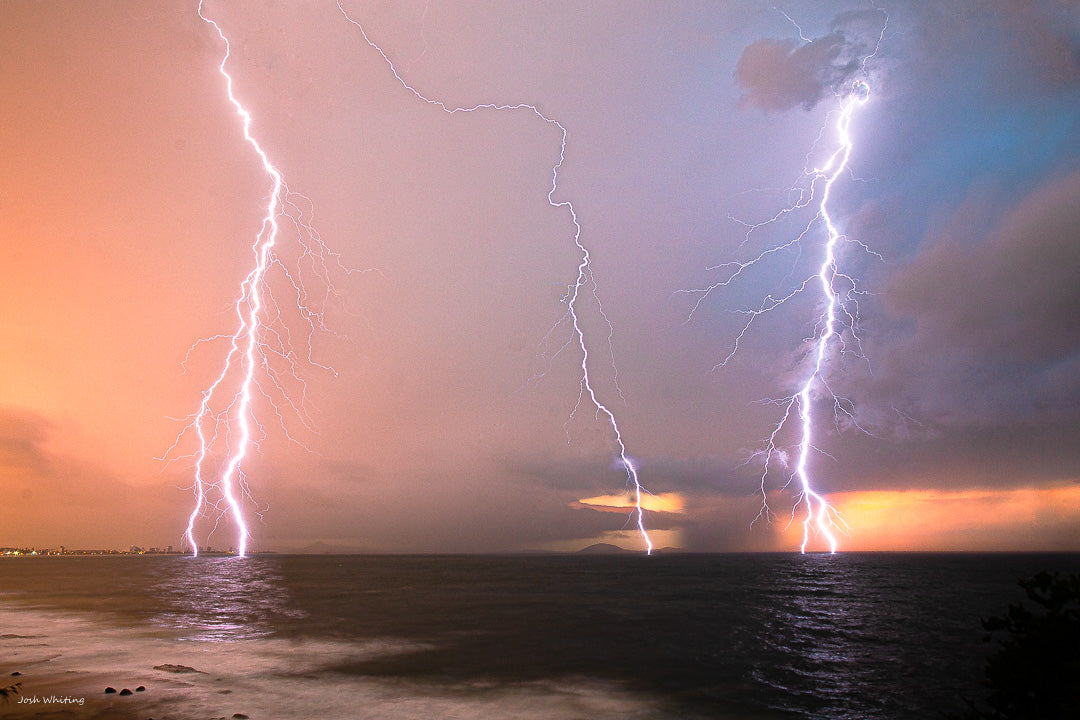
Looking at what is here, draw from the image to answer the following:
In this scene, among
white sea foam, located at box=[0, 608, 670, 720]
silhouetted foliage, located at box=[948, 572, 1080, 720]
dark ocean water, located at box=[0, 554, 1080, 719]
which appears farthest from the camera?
dark ocean water, located at box=[0, 554, 1080, 719]

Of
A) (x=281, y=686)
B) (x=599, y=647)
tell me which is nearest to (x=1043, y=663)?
(x=281, y=686)

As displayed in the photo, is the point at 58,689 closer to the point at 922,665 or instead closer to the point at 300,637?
the point at 300,637

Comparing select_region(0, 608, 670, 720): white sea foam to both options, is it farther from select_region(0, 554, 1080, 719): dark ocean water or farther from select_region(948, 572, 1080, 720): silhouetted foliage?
select_region(948, 572, 1080, 720): silhouetted foliage

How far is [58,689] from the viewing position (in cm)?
1145

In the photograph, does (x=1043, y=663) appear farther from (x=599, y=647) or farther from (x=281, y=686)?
(x=599, y=647)

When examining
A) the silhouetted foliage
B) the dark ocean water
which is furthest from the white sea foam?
the silhouetted foliage

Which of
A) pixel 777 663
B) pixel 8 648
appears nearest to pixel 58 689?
pixel 8 648

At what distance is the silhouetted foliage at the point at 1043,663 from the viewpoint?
5.82m

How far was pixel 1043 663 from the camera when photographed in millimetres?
6047

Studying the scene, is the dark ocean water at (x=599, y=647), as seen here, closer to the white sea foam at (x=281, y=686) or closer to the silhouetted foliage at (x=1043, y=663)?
the white sea foam at (x=281, y=686)

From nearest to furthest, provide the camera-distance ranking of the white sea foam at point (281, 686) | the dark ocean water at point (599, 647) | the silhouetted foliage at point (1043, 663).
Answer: the silhouetted foliage at point (1043, 663) < the white sea foam at point (281, 686) < the dark ocean water at point (599, 647)

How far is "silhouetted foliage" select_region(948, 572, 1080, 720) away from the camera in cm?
582

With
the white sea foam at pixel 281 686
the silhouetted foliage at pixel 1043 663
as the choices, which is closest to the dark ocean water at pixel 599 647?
the white sea foam at pixel 281 686

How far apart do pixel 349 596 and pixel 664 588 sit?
24881 millimetres
